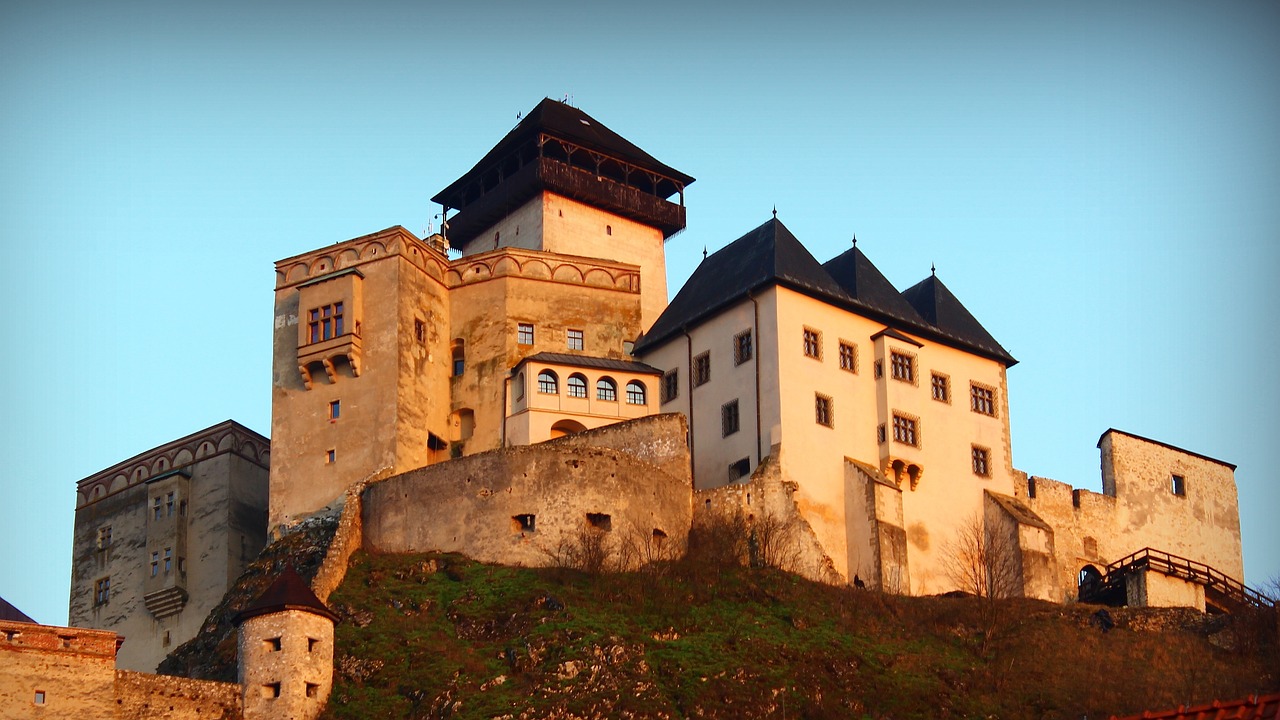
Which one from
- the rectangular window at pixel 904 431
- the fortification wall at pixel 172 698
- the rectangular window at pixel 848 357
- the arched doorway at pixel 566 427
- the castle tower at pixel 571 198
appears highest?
the castle tower at pixel 571 198

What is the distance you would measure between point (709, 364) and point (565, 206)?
11.3m

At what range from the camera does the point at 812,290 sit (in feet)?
212

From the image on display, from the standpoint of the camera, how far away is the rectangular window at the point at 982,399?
68.1 m

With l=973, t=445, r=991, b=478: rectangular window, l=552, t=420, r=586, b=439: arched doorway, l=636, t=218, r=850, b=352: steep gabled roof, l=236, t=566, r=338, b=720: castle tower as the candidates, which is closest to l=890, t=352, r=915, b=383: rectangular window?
l=636, t=218, r=850, b=352: steep gabled roof

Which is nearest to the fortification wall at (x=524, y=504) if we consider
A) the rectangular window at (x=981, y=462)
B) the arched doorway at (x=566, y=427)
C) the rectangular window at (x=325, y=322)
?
the arched doorway at (x=566, y=427)

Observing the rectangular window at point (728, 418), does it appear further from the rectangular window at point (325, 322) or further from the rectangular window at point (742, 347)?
the rectangular window at point (325, 322)

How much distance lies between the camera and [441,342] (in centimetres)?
6781

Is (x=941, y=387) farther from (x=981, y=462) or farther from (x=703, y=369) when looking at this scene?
(x=703, y=369)

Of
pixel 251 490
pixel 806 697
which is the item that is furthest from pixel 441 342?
pixel 806 697

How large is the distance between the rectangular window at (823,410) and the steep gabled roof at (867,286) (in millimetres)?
4051

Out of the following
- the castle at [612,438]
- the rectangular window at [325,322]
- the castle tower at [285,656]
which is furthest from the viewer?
the rectangular window at [325,322]

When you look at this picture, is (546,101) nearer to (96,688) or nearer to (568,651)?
(568,651)

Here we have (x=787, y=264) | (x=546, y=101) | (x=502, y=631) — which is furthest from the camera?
(x=546, y=101)

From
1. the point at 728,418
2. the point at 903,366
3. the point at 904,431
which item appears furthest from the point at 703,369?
the point at 904,431
